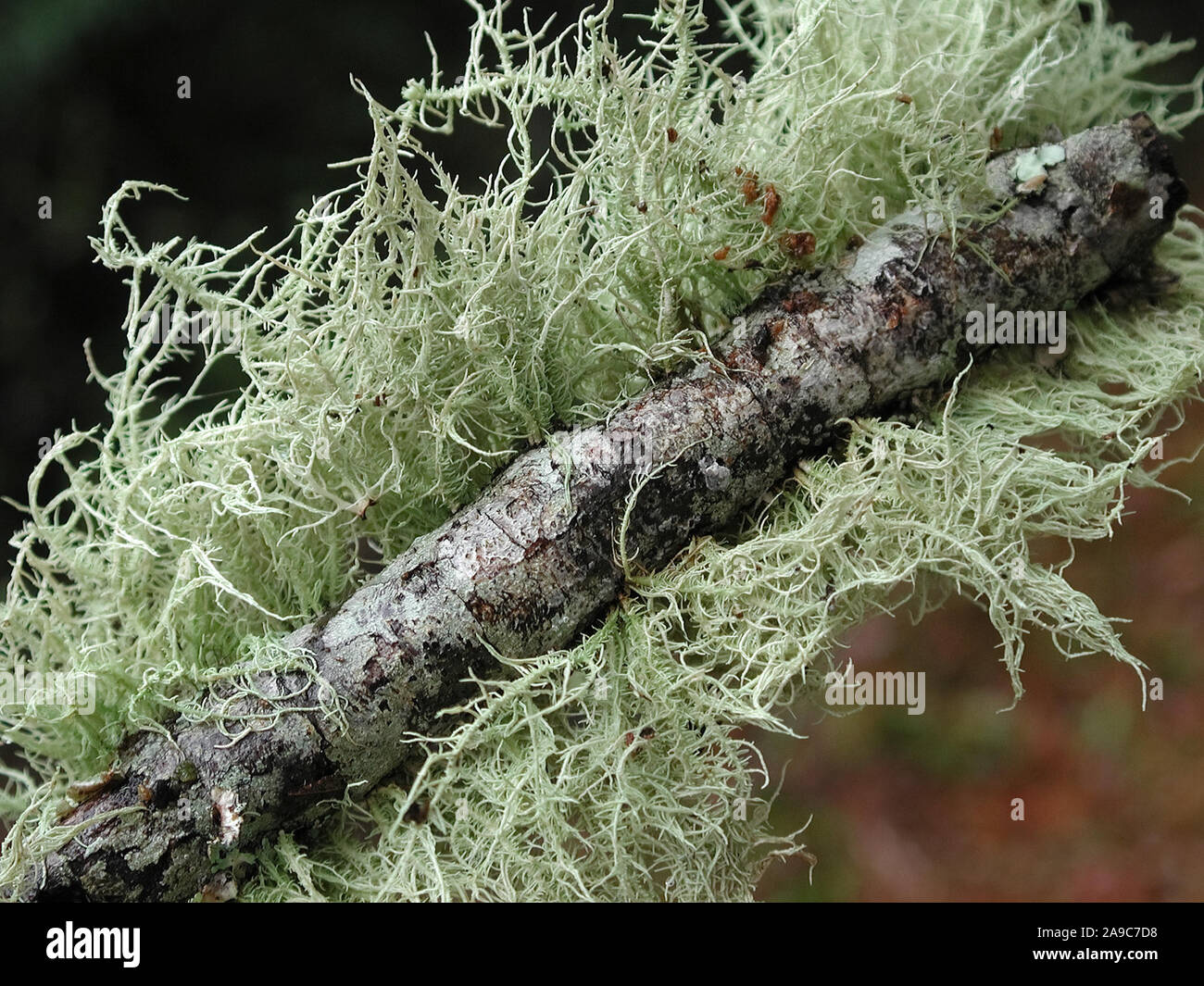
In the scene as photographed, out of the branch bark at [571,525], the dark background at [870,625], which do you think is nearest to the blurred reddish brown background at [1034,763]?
the dark background at [870,625]

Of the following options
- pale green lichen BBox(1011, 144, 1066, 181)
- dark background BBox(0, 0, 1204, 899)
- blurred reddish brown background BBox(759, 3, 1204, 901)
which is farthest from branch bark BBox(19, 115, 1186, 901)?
blurred reddish brown background BBox(759, 3, 1204, 901)

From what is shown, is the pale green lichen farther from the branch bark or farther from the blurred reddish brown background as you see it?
the blurred reddish brown background

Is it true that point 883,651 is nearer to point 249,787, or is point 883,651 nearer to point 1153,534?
point 1153,534

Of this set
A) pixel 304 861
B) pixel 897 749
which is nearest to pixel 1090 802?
pixel 897 749

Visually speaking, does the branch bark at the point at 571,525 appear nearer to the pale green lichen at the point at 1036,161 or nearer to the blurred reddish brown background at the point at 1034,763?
the pale green lichen at the point at 1036,161

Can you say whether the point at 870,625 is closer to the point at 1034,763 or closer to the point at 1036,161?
the point at 1034,763
